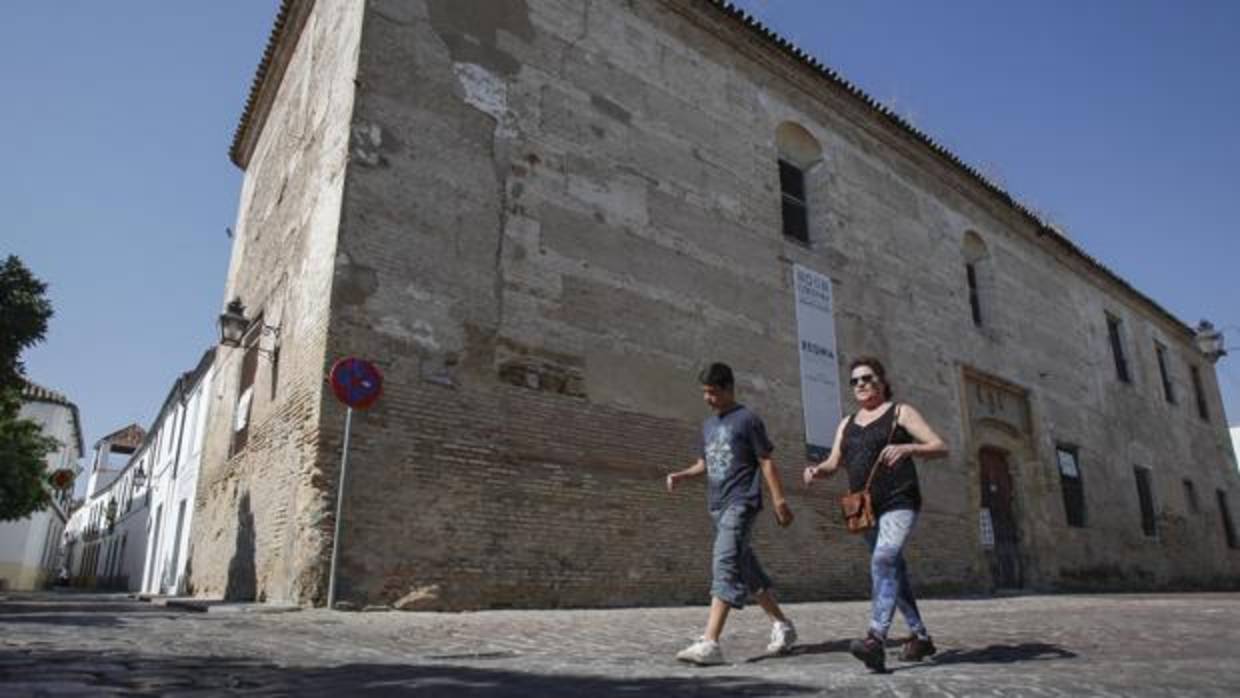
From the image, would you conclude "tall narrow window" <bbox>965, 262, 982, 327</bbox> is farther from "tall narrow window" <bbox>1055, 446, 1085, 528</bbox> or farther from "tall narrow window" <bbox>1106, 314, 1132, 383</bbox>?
"tall narrow window" <bbox>1106, 314, 1132, 383</bbox>

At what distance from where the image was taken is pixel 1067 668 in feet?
12.0

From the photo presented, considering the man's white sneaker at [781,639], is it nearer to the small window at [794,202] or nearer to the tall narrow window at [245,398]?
the tall narrow window at [245,398]

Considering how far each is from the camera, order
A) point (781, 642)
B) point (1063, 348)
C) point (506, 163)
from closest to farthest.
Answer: point (781, 642) → point (506, 163) → point (1063, 348)

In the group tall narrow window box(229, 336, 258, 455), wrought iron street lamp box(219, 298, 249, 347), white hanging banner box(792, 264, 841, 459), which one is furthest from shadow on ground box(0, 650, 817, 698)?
white hanging banner box(792, 264, 841, 459)

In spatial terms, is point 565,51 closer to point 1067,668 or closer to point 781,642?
point 781,642

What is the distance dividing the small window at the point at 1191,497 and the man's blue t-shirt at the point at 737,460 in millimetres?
22549

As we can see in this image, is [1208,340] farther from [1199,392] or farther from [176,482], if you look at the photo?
[176,482]

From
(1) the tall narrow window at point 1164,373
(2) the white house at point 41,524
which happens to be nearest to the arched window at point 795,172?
(1) the tall narrow window at point 1164,373

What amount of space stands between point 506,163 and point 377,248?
6.52 ft

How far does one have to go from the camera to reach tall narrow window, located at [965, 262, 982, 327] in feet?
53.9

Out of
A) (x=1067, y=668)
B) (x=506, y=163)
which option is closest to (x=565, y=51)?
(x=506, y=163)

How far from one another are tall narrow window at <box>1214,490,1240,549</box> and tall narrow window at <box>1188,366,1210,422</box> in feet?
8.14

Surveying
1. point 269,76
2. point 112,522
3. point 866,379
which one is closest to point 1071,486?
point 866,379

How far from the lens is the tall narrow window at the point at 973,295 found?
53.9ft
